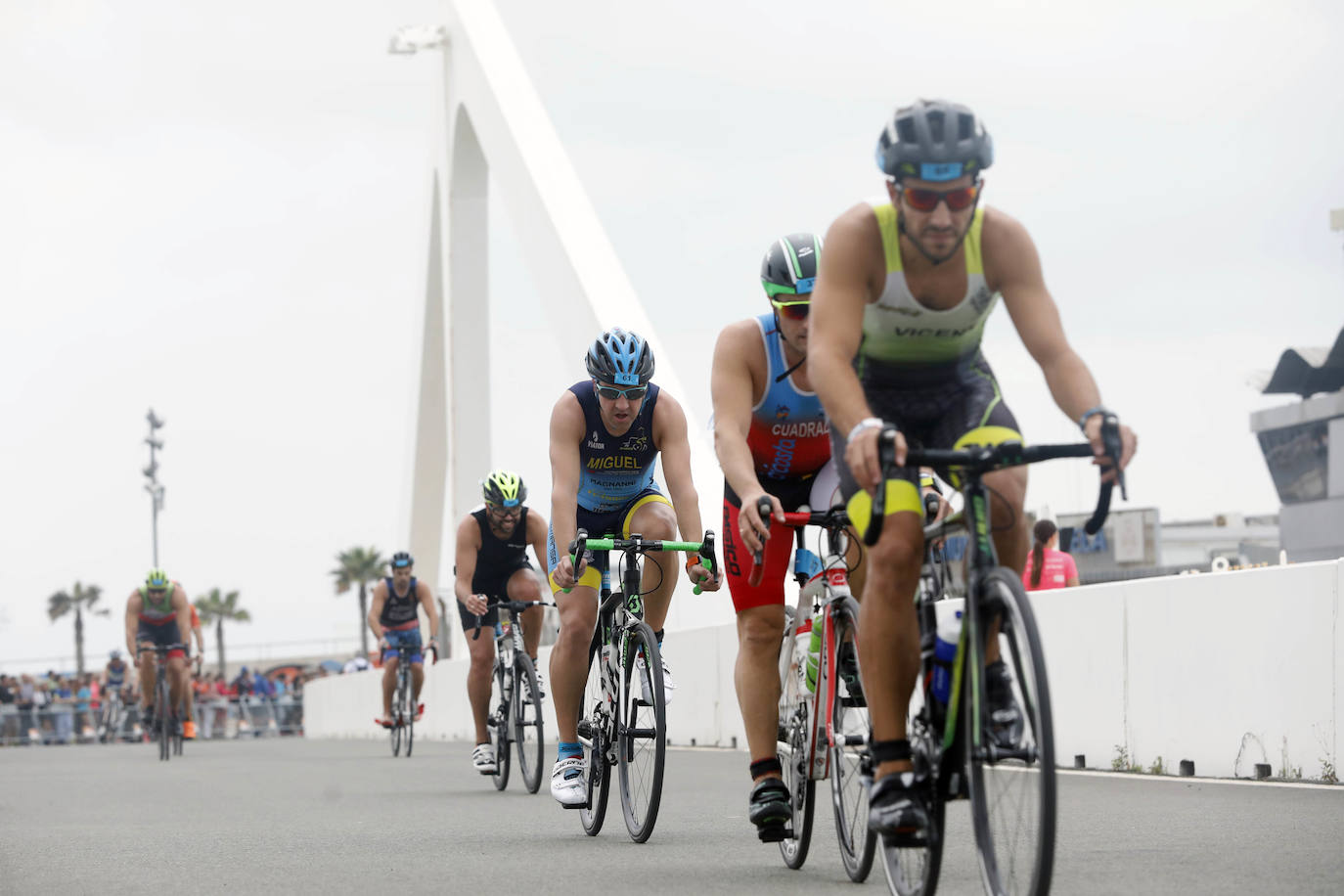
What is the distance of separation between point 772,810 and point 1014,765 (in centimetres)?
197

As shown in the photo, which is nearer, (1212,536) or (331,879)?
(331,879)

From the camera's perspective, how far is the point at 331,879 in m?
6.07

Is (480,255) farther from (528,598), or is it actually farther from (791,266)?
(791,266)

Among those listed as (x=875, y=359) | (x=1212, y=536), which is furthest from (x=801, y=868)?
(x=1212, y=536)

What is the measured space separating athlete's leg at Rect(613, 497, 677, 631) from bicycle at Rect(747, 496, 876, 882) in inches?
73.3

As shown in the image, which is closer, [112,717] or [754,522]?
[754,522]

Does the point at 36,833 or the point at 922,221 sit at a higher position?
the point at 922,221

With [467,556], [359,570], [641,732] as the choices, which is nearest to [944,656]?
[641,732]

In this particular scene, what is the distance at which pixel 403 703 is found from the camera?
18.3 metres

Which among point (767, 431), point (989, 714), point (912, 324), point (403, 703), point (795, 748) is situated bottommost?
point (403, 703)

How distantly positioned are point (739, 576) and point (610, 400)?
6.03ft

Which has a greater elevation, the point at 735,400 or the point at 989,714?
the point at 735,400

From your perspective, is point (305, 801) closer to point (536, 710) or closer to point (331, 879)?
point (536, 710)

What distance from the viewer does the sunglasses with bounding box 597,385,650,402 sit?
7.69m
